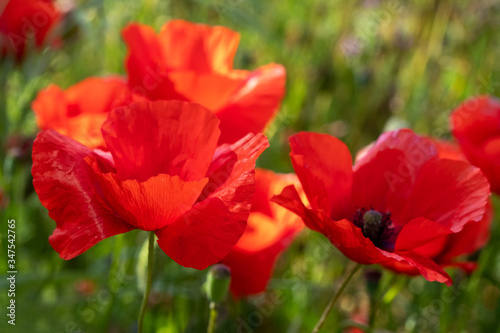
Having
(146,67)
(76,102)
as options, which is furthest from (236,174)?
(76,102)

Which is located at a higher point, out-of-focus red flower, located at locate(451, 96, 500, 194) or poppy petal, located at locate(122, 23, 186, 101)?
poppy petal, located at locate(122, 23, 186, 101)

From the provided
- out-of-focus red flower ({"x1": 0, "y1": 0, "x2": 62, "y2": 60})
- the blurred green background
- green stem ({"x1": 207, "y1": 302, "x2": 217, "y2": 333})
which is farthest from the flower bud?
out-of-focus red flower ({"x1": 0, "y1": 0, "x2": 62, "y2": 60})

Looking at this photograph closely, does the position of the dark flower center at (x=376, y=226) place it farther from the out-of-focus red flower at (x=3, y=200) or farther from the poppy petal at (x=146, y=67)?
the out-of-focus red flower at (x=3, y=200)

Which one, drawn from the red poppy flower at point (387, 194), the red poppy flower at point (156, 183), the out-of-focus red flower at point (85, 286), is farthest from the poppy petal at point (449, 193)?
the out-of-focus red flower at point (85, 286)

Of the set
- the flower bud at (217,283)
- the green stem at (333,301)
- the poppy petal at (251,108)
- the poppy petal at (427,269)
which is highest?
the poppy petal at (251,108)

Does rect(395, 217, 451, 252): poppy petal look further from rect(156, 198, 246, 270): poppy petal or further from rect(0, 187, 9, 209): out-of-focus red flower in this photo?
rect(0, 187, 9, 209): out-of-focus red flower

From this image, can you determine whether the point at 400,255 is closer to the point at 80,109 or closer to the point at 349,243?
the point at 349,243
